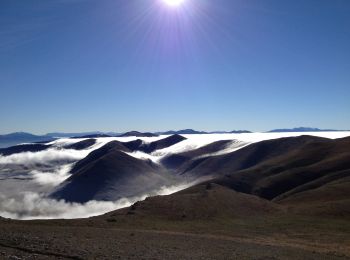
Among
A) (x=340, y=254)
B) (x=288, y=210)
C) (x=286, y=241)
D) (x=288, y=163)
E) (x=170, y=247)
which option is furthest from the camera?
(x=288, y=163)

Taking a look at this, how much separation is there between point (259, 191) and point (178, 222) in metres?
81.2

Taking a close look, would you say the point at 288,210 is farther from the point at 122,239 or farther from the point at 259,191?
the point at 259,191

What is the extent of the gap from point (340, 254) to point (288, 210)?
37.8 m

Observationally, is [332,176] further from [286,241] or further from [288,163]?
[286,241]

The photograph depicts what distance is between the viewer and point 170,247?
30812 millimetres

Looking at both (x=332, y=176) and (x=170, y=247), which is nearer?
(x=170, y=247)

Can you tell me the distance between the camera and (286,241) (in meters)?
41.8

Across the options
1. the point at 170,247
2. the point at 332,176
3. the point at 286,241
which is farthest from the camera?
the point at 332,176

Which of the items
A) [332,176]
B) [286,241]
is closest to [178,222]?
[286,241]

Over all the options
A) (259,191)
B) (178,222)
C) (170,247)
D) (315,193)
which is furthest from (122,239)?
(259,191)

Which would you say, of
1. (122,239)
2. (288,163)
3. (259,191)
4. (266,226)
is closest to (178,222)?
(266,226)

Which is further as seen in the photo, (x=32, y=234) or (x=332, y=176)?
(x=332, y=176)

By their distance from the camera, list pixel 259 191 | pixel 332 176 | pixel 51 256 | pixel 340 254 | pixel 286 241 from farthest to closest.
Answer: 1. pixel 259 191
2. pixel 332 176
3. pixel 286 241
4. pixel 340 254
5. pixel 51 256

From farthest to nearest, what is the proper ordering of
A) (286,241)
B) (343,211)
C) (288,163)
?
(288,163) < (343,211) < (286,241)
